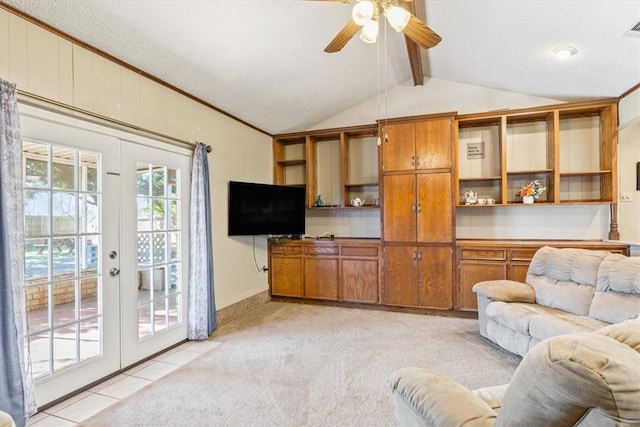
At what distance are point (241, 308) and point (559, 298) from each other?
139 inches

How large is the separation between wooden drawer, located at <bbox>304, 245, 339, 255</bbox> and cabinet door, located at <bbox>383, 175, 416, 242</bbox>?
0.76 metres

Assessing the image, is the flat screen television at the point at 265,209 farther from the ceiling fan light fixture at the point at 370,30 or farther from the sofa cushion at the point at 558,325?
the sofa cushion at the point at 558,325

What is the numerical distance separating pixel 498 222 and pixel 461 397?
156 inches

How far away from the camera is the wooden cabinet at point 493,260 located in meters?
4.03

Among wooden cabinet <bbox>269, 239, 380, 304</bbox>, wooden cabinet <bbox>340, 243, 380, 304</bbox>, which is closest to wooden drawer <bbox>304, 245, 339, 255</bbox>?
wooden cabinet <bbox>269, 239, 380, 304</bbox>

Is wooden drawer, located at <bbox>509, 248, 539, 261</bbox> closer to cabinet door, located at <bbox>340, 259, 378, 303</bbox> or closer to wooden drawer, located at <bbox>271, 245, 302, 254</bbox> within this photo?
cabinet door, located at <bbox>340, 259, 378, 303</bbox>

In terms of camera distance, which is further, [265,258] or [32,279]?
[265,258]

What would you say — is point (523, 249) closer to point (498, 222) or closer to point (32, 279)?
point (498, 222)

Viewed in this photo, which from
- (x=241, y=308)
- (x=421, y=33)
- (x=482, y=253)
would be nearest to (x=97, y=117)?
(x=421, y=33)

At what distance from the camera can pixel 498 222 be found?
466 cm

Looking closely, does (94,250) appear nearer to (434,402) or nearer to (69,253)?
(69,253)

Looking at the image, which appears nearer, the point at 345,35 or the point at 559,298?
the point at 345,35

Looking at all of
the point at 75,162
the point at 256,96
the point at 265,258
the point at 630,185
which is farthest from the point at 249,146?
the point at 630,185

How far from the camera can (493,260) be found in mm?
4141
